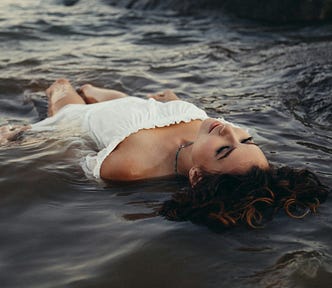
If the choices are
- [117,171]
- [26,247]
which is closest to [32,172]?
[117,171]

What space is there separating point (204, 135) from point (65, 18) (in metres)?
7.89

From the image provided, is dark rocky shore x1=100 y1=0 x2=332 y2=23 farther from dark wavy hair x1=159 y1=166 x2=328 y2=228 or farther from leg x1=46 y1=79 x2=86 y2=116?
dark wavy hair x1=159 y1=166 x2=328 y2=228

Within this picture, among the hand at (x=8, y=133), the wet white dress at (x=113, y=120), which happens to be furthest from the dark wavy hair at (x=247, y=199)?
the hand at (x=8, y=133)

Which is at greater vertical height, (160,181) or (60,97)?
(60,97)

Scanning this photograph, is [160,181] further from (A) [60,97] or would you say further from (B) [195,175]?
(A) [60,97]

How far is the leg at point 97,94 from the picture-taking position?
6.26m

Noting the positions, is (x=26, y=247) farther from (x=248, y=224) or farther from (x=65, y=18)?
(x=65, y=18)

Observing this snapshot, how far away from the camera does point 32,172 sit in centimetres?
→ 442

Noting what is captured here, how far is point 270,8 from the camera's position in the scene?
35.0 feet

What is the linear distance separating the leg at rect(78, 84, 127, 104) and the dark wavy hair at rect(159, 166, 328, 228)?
2580 millimetres

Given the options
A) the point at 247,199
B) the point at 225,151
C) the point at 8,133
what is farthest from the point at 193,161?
the point at 8,133

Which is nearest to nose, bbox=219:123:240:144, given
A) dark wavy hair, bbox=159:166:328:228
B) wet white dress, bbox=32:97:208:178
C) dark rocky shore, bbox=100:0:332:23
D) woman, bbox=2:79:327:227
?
woman, bbox=2:79:327:227

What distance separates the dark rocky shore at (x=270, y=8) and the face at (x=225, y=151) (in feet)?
22.2

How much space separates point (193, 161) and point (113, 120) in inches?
45.4
